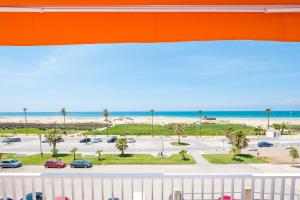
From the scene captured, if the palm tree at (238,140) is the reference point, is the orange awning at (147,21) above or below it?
above

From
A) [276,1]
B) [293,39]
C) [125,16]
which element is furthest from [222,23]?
→ [125,16]

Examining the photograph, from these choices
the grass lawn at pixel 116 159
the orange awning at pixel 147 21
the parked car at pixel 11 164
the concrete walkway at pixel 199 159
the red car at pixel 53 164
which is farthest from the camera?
the grass lawn at pixel 116 159

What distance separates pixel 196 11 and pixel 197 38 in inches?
6.6

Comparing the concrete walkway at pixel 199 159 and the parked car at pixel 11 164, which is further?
the concrete walkway at pixel 199 159

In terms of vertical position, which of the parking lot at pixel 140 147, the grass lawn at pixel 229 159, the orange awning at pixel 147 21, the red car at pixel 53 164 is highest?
the orange awning at pixel 147 21

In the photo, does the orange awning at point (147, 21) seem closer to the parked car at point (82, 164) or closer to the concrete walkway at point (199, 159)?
the parked car at point (82, 164)

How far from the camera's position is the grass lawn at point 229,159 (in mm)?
19288

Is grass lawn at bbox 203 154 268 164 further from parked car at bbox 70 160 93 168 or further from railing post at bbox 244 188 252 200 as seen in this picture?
railing post at bbox 244 188 252 200

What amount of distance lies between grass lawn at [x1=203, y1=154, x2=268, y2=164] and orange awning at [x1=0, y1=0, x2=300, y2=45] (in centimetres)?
1843

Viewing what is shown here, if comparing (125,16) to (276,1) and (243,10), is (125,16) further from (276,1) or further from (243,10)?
(276,1)

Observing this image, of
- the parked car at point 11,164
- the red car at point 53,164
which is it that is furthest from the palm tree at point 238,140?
the parked car at point 11,164

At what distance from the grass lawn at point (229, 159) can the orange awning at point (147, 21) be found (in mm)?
18430

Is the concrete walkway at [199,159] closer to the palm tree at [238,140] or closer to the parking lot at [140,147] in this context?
the parking lot at [140,147]

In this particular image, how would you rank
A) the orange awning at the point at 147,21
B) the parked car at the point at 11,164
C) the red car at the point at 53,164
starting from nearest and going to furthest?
the orange awning at the point at 147,21
the parked car at the point at 11,164
the red car at the point at 53,164
